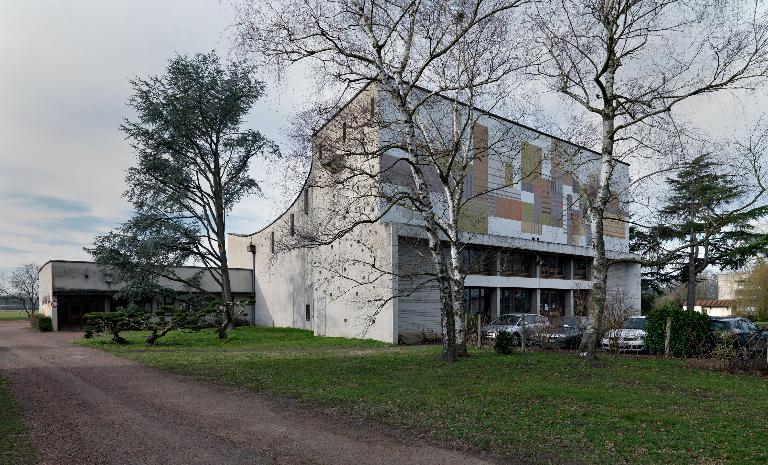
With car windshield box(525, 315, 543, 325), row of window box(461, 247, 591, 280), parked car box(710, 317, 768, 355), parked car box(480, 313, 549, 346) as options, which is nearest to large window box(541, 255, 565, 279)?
row of window box(461, 247, 591, 280)

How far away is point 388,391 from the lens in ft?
37.0

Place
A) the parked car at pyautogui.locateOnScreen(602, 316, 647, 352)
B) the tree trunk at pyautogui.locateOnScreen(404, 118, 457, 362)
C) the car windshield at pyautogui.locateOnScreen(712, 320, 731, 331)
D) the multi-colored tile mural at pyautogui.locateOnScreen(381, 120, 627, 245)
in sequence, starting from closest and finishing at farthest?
1. the tree trunk at pyautogui.locateOnScreen(404, 118, 457, 362)
2. the parked car at pyautogui.locateOnScreen(602, 316, 647, 352)
3. the car windshield at pyautogui.locateOnScreen(712, 320, 731, 331)
4. the multi-colored tile mural at pyautogui.locateOnScreen(381, 120, 627, 245)

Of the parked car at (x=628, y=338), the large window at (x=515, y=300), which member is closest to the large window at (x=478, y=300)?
the large window at (x=515, y=300)

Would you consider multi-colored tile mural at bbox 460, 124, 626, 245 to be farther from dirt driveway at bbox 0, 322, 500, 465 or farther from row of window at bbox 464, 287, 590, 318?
dirt driveway at bbox 0, 322, 500, 465

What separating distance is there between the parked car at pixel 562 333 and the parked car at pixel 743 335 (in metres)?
4.67

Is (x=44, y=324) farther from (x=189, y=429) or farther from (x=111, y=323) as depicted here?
(x=189, y=429)

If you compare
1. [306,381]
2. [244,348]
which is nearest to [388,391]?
[306,381]

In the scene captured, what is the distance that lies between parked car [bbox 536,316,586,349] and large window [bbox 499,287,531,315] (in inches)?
405

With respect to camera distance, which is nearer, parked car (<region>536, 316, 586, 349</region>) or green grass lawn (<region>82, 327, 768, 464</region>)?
green grass lawn (<region>82, 327, 768, 464</region>)

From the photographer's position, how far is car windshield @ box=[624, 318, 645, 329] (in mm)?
20875

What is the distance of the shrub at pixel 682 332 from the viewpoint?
56.8 feet

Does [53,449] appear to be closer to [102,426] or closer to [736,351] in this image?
[102,426]

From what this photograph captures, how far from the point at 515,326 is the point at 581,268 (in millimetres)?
17236

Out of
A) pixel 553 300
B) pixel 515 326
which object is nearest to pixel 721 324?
pixel 515 326
